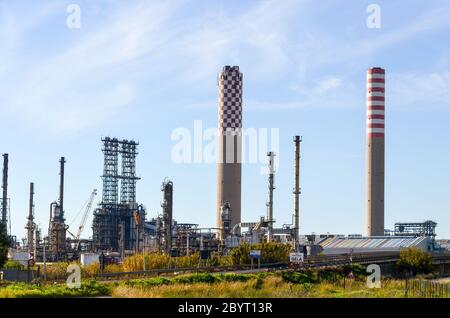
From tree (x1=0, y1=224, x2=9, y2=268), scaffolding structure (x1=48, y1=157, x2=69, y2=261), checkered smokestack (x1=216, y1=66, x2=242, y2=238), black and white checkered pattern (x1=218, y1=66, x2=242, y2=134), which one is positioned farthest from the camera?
black and white checkered pattern (x1=218, y1=66, x2=242, y2=134)

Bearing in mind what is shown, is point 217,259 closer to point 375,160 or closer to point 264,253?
point 264,253

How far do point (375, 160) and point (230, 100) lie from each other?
22.0 m

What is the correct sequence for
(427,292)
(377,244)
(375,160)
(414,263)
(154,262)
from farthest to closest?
(375,160), (377,244), (414,263), (154,262), (427,292)

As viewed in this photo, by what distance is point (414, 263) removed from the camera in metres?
80.0

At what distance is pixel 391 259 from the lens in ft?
271

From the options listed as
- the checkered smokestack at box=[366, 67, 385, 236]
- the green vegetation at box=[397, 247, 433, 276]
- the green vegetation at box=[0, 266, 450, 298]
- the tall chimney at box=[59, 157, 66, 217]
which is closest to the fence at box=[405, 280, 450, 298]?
the green vegetation at box=[0, 266, 450, 298]

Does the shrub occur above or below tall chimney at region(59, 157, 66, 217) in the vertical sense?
below

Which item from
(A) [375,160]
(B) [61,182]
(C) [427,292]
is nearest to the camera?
(C) [427,292]

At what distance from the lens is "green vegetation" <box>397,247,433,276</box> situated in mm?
79750

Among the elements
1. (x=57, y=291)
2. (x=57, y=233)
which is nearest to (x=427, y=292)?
(x=57, y=291)

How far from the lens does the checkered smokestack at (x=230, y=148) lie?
118062 millimetres

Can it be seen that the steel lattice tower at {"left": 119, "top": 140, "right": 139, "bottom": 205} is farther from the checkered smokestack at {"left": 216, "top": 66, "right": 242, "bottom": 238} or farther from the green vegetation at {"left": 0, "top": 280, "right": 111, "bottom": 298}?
the green vegetation at {"left": 0, "top": 280, "right": 111, "bottom": 298}

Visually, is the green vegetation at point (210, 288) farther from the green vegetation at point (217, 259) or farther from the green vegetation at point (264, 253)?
the green vegetation at point (264, 253)

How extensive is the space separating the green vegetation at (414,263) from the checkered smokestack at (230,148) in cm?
3907
